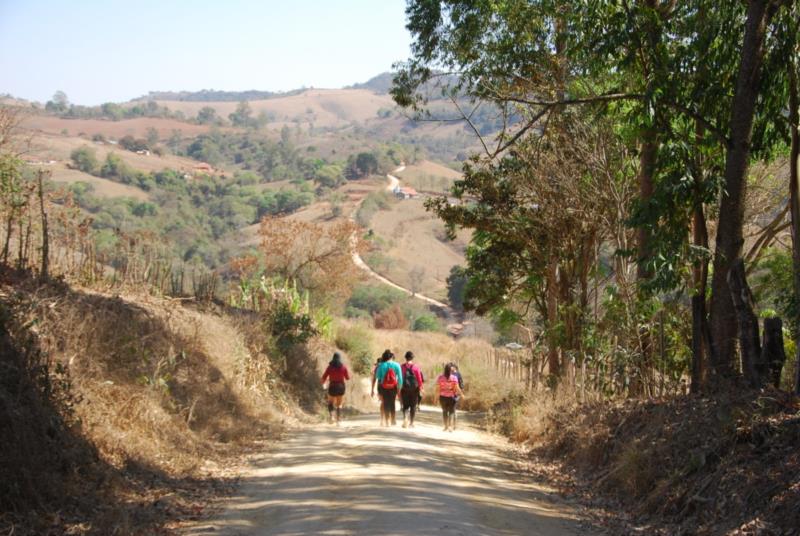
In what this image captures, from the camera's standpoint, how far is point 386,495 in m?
11.2

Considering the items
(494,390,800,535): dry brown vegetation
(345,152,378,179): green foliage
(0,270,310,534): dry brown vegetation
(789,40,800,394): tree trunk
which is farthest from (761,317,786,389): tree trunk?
(345,152,378,179): green foliage

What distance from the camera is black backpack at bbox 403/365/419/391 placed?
21.5 meters

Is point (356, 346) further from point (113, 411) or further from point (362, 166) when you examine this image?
point (362, 166)

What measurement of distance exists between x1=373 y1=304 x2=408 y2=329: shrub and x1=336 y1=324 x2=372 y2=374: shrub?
79.9 feet

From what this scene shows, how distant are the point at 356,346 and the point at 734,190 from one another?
30669mm

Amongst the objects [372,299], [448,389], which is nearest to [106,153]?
[372,299]

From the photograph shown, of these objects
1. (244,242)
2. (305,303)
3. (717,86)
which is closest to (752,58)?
(717,86)

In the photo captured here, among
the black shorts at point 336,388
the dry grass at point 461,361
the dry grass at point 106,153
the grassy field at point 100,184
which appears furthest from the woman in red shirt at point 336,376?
the dry grass at point 106,153

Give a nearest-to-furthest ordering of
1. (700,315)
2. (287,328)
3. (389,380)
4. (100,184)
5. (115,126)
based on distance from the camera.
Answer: (700,315) → (389,380) → (287,328) → (100,184) → (115,126)

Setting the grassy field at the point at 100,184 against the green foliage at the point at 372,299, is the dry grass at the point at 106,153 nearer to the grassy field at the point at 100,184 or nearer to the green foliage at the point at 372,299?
the grassy field at the point at 100,184

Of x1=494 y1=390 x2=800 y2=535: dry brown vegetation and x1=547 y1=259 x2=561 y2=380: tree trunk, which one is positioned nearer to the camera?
x1=494 y1=390 x2=800 y2=535: dry brown vegetation

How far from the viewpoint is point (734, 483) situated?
32.0 ft

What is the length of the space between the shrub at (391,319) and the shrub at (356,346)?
24.4 metres

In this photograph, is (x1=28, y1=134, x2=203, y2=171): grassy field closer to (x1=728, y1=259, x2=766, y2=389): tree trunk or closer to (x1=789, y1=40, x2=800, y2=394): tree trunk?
(x1=728, y1=259, x2=766, y2=389): tree trunk
